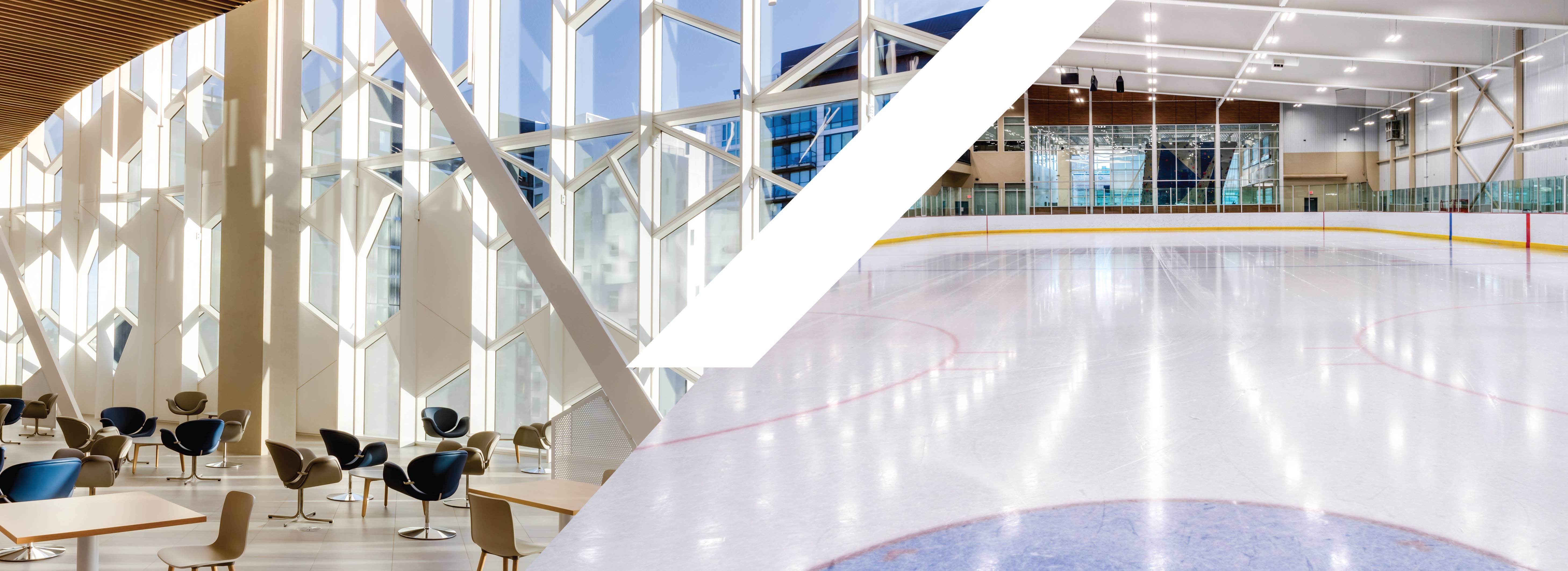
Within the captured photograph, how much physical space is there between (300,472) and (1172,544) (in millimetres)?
11886

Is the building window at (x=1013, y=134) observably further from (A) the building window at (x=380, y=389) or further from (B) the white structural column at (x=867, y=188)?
(B) the white structural column at (x=867, y=188)

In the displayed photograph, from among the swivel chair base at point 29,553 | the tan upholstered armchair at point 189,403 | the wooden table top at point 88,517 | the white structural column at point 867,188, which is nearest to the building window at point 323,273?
the tan upholstered armchair at point 189,403

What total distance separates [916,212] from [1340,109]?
73.3 feet

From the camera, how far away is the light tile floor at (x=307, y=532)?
32.6 ft

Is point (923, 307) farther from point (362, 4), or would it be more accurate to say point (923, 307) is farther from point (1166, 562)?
point (362, 4)

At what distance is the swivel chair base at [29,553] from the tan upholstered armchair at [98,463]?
1.20 m

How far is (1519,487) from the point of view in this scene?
10.2 ft

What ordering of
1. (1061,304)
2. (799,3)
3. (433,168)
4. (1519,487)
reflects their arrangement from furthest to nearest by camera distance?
(433,168) < (799,3) < (1061,304) < (1519,487)

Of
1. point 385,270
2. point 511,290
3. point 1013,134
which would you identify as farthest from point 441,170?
point 1013,134

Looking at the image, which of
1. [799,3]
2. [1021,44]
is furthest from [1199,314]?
[799,3]

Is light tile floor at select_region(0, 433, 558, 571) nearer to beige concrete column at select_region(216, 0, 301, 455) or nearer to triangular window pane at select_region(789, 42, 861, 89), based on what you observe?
beige concrete column at select_region(216, 0, 301, 455)

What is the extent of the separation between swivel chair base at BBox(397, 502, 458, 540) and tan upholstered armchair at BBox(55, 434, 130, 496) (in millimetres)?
3676

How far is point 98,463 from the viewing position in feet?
37.7

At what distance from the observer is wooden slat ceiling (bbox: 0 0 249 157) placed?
8992 millimetres
